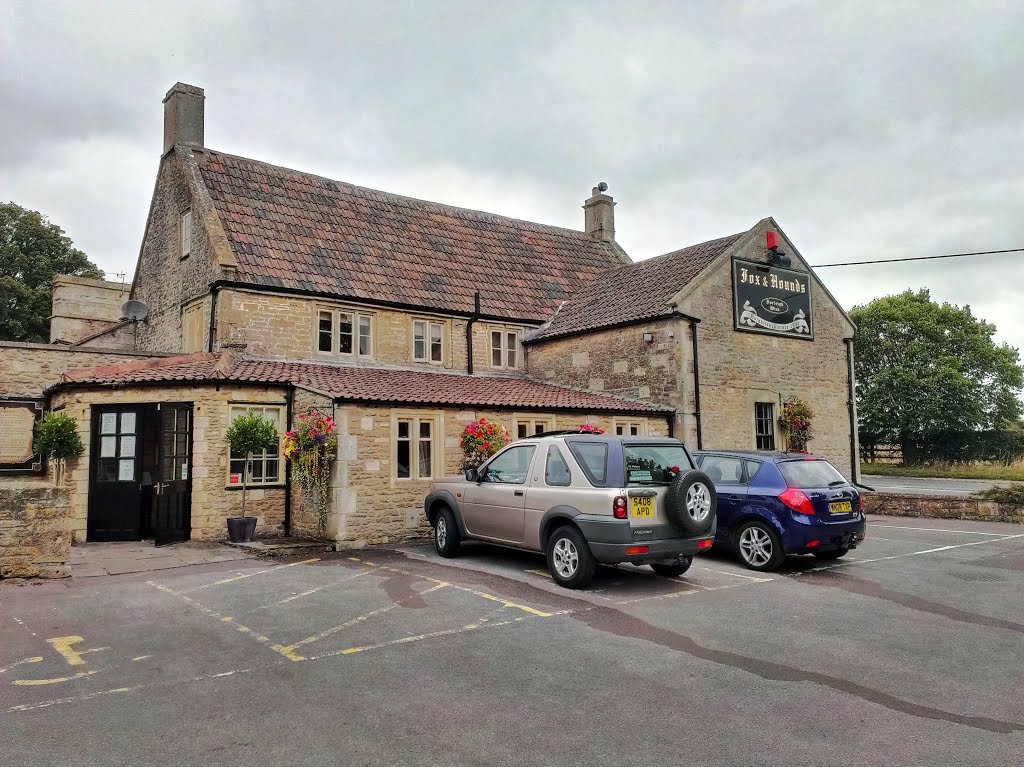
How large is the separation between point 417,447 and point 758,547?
21.4 feet

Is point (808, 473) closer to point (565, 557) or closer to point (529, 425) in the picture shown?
point (565, 557)

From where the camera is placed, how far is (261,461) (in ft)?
46.9

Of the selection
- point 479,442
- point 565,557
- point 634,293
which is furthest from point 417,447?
point 634,293

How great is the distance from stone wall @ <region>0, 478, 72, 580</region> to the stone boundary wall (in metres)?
17.5

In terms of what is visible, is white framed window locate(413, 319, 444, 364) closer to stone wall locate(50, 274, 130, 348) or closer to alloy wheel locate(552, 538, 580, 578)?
alloy wheel locate(552, 538, 580, 578)

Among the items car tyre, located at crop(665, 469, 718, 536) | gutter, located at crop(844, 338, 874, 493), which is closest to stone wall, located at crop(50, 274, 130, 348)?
car tyre, located at crop(665, 469, 718, 536)

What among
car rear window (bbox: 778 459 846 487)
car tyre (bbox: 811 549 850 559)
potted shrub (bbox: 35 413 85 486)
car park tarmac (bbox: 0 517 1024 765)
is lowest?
car park tarmac (bbox: 0 517 1024 765)

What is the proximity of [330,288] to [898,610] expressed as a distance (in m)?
14.3

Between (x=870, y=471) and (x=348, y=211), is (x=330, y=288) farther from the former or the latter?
(x=870, y=471)

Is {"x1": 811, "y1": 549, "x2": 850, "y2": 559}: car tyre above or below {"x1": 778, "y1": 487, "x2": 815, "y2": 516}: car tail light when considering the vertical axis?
below

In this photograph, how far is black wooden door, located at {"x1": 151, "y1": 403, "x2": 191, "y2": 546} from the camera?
1340 cm

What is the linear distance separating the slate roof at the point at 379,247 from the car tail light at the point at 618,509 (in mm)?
11536

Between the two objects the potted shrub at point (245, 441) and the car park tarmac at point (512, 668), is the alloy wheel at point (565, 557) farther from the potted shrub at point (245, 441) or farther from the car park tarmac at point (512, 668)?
the potted shrub at point (245, 441)

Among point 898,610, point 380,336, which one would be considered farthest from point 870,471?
point 898,610
